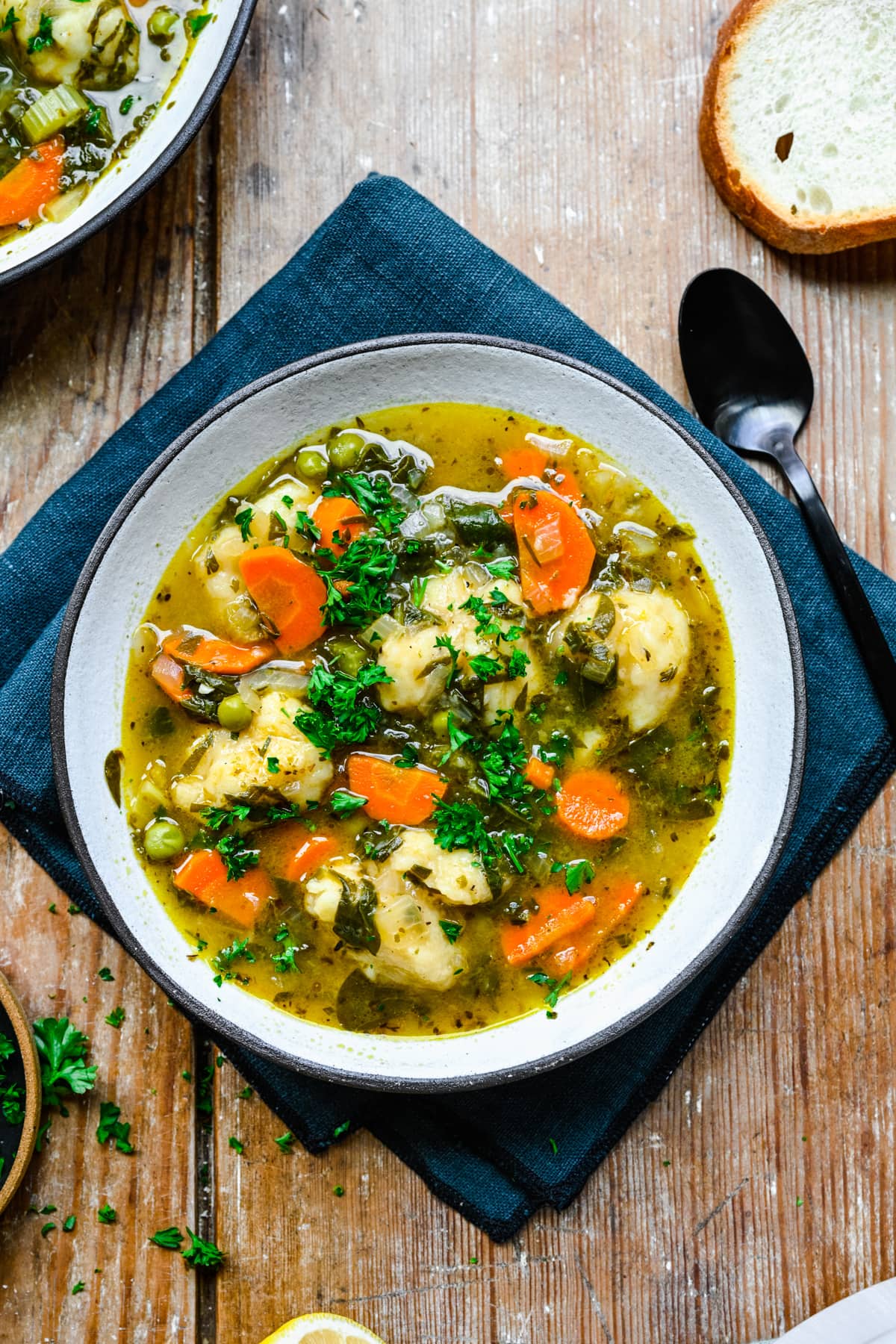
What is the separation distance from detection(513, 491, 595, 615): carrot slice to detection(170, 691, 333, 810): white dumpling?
2.75 ft

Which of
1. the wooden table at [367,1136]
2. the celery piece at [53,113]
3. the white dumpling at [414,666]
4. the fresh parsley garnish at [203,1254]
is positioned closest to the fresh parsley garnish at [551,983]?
the wooden table at [367,1136]

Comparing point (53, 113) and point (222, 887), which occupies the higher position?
point (53, 113)

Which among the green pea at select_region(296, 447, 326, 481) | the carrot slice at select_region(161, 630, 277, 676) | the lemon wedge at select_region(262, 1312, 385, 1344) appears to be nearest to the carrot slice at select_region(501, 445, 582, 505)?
the green pea at select_region(296, 447, 326, 481)

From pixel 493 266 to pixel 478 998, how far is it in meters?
2.45

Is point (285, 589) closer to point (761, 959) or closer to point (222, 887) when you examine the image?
point (222, 887)

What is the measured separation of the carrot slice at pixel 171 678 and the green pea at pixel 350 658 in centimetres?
50

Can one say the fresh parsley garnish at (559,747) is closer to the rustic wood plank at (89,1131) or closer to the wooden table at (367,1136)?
the wooden table at (367,1136)

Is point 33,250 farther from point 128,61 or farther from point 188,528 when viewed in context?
point 188,528

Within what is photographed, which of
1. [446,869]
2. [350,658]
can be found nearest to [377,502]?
[350,658]

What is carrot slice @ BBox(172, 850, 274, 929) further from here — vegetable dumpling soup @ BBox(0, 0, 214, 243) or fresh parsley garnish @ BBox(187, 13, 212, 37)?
fresh parsley garnish @ BBox(187, 13, 212, 37)

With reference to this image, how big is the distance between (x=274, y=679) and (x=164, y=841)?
62 cm

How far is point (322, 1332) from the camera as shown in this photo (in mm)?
3631

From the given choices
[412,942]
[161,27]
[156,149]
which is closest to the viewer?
[412,942]

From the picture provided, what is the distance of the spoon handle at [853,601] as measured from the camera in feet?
12.6
